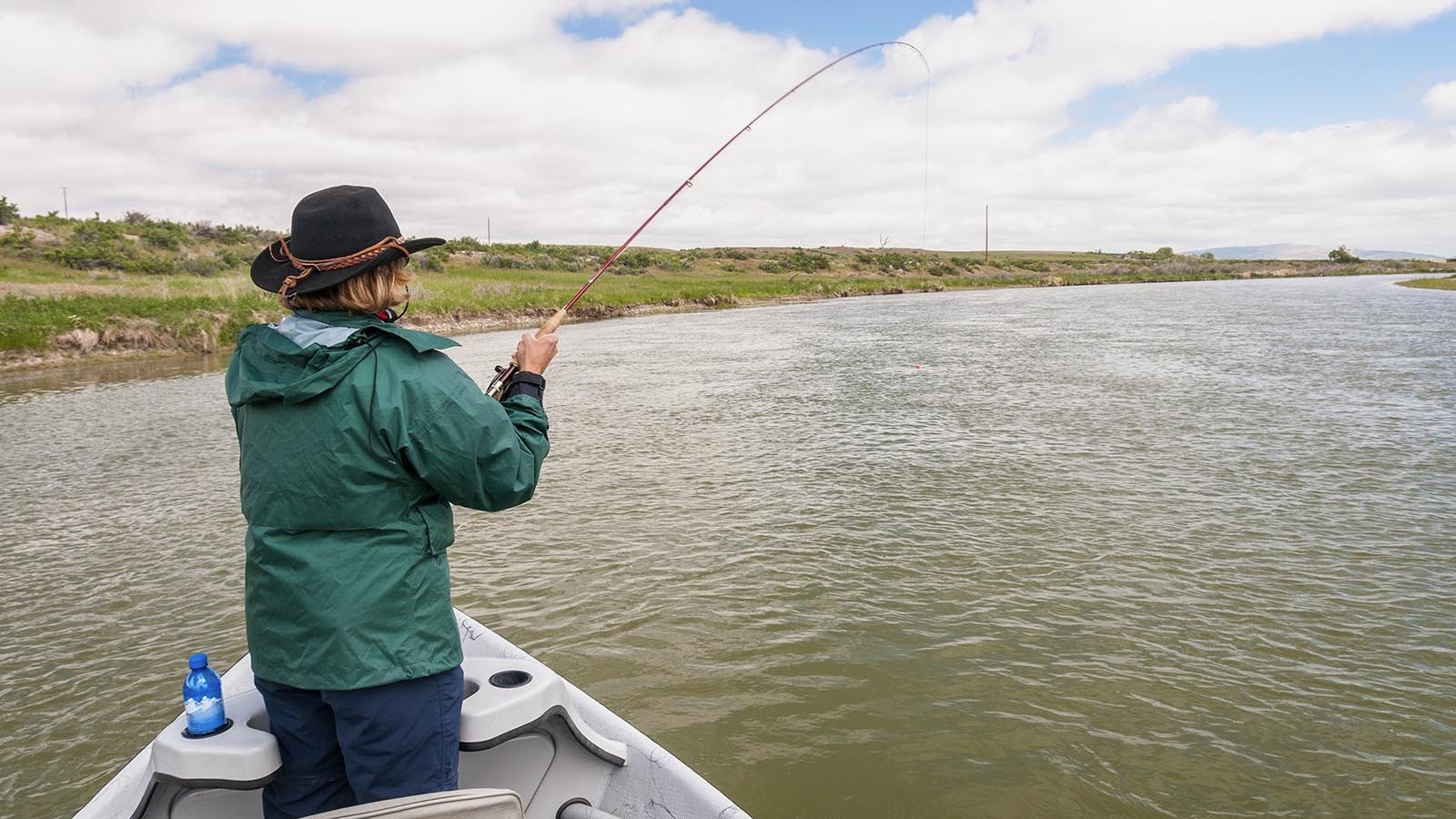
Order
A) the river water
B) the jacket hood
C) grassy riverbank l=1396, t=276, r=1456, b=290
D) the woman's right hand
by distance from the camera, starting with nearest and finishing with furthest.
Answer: the jacket hood → the woman's right hand → the river water → grassy riverbank l=1396, t=276, r=1456, b=290

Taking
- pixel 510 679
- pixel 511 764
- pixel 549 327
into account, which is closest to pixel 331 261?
pixel 549 327

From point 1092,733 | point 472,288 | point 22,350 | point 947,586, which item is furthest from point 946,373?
point 472,288

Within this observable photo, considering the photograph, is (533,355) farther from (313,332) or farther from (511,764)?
(511,764)

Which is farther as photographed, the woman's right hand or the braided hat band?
the woman's right hand

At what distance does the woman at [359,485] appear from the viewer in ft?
7.55

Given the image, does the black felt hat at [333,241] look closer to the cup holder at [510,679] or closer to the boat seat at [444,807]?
the boat seat at [444,807]

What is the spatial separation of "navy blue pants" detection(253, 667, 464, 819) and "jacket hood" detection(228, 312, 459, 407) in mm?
829

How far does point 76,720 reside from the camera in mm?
5238

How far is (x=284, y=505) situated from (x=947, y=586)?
5.51 meters

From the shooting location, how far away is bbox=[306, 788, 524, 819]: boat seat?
1.96 m

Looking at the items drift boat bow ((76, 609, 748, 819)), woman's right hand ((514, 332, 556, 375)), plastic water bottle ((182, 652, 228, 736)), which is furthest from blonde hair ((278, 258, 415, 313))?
drift boat bow ((76, 609, 748, 819))

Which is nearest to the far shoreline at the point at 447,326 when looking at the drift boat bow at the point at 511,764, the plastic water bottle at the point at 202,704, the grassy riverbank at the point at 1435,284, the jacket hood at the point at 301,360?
the grassy riverbank at the point at 1435,284

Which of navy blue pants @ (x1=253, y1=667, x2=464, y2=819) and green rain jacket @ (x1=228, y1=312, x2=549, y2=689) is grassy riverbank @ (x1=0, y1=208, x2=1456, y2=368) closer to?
navy blue pants @ (x1=253, y1=667, x2=464, y2=819)

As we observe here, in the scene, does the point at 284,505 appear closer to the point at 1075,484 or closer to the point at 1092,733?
the point at 1092,733
